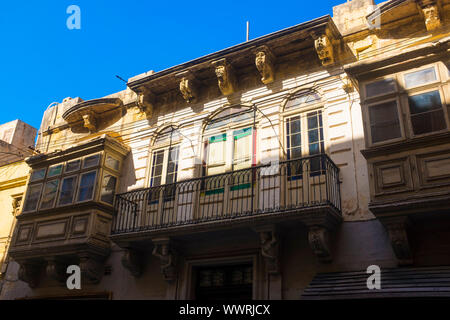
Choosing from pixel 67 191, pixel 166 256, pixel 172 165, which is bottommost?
pixel 166 256

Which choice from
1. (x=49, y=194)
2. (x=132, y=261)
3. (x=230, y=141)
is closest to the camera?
(x=132, y=261)

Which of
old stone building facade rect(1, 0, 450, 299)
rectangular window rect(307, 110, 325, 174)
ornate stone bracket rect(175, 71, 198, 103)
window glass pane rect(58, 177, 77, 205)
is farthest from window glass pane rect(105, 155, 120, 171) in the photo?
rectangular window rect(307, 110, 325, 174)

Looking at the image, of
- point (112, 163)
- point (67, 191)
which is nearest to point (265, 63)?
point (112, 163)

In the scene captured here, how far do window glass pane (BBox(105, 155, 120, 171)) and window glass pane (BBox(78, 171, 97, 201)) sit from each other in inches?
18.0

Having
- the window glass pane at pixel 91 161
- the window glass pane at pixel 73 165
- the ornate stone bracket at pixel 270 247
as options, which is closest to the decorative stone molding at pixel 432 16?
the ornate stone bracket at pixel 270 247

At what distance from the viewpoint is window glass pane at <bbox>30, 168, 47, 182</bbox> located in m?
13.3

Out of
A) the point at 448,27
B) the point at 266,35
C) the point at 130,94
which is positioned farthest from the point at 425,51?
the point at 130,94

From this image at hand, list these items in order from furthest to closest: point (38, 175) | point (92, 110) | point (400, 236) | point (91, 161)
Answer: point (92, 110) < point (38, 175) < point (91, 161) < point (400, 236)

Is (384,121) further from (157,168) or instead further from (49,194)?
(49,194)

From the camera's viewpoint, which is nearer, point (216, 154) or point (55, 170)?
point (216, 154)

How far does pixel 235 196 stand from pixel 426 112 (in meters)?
4.35

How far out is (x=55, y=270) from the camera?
11594 mm

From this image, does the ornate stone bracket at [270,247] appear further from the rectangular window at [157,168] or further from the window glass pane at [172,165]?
the rectangular window at [157,168]

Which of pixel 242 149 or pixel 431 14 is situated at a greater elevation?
pixel 431 14
